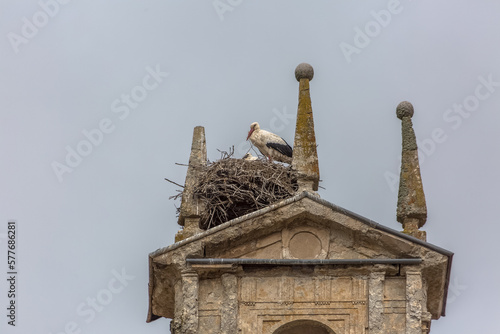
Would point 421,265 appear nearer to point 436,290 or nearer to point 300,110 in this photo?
point 436,290

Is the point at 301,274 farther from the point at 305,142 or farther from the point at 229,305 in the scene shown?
the point at 305,142

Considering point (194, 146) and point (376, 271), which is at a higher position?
point (194, 146)

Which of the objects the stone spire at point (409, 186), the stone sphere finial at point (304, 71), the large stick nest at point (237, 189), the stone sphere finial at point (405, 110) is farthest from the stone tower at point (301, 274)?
the stone sphere finial at point (304, 71)

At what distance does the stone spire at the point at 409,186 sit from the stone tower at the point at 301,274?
25cm

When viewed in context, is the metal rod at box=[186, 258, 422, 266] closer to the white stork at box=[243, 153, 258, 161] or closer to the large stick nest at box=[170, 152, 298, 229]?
the large stick nest at box=[170, 152, 298, 229]

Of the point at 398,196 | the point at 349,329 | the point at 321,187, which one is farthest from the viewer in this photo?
the point at 321,187

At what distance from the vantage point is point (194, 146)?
876 inches

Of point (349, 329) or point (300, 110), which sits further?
point (300, 110)

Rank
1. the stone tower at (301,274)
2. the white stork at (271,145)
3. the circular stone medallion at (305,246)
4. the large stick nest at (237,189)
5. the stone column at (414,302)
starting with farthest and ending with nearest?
the white stork at (271,145) → the large stick nest at (237,189) → the circular stone medallion at (305,246) → the stone tower at (301,274) → the stone column at (414,302)

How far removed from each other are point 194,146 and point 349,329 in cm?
384

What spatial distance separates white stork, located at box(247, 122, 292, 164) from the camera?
23734mm

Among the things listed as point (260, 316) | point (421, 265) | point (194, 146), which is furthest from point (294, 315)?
point (194, 146)

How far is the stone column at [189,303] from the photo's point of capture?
20.3 m

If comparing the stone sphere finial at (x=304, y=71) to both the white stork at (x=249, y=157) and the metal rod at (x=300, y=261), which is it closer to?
the white stork at (x=249, y=157)
